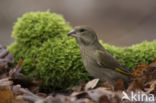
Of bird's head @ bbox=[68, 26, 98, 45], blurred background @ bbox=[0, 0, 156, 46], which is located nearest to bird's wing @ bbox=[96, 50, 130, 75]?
bird's head @ bbox=[68, 26, 98, 45]

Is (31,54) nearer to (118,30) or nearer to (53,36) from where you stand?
(53,36)

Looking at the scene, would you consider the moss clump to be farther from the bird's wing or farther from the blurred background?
the blurred background

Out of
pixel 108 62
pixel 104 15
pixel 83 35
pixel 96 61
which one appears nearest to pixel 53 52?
pixel 83 35

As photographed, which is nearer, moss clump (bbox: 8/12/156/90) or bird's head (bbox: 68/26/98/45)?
bird's head (bbox: 68/26/98/45)

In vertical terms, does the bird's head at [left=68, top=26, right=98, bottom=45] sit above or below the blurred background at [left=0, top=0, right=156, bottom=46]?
below

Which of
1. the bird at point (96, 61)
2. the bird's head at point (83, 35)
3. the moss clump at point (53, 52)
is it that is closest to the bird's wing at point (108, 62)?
the bird at point (96, 61)

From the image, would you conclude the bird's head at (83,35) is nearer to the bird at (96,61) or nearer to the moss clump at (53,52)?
the bird at (96,61)

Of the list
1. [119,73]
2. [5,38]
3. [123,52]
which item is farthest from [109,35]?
[119,73]
